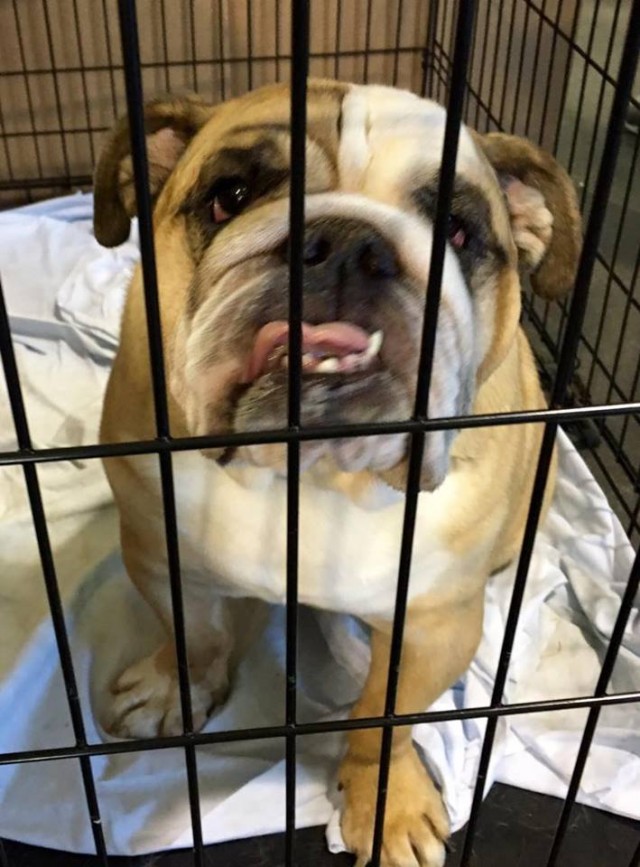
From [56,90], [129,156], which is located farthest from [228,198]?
[56,90]

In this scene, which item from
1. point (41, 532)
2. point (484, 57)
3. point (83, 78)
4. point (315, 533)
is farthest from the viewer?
point (83, 78)

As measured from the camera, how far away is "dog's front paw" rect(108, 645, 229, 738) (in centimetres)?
115

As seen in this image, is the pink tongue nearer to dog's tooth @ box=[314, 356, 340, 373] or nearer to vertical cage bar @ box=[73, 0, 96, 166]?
dog's tooth @ box=[314, 356, 340, 373]

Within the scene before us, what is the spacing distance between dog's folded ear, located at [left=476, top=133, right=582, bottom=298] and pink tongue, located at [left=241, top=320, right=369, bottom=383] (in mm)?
315

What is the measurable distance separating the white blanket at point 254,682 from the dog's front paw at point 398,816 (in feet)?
0.08

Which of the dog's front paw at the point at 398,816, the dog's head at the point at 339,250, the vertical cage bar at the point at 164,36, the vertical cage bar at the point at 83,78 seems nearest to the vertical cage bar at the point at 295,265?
the dog's head at the point at 339,250

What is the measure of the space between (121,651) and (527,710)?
0.59m

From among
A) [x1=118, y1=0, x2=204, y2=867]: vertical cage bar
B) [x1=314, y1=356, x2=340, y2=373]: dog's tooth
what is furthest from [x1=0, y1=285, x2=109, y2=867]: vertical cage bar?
[x1=314, y1=356, x2=340, y2=373]: dog's tooth

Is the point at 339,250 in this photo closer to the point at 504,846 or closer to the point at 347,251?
the point at 347,251

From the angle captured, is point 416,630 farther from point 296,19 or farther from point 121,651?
point 296,19

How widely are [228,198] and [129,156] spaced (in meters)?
0.15

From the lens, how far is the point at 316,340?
66 centimetres

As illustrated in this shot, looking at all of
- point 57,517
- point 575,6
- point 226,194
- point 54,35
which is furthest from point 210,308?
point 54,35

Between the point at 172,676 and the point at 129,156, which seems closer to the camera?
the point at 129,156
